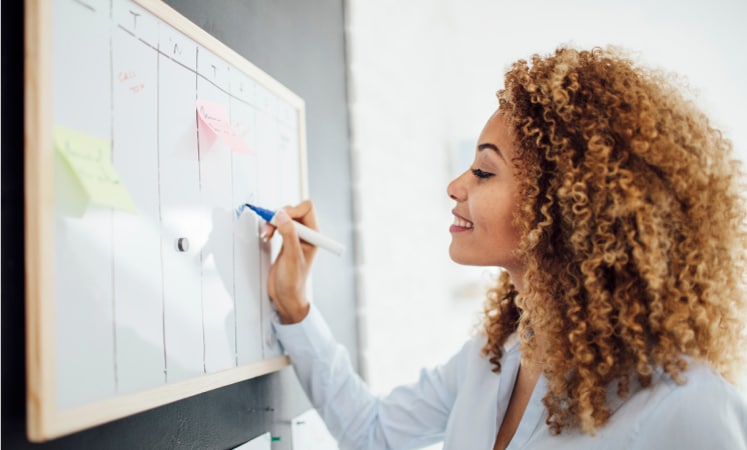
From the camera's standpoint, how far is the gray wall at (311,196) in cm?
51

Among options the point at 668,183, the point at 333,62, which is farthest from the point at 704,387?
the point at 333,62

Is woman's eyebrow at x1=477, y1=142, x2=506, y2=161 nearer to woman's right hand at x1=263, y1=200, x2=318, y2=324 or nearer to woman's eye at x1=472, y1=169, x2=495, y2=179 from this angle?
woman's eye at x1=472, y1=169, x2=495, y2=179

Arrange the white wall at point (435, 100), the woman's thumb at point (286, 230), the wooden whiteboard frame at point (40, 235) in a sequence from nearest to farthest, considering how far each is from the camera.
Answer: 1. the wooden whiteboard frame at point (40, 235)
2. the woman's thumb at point (286, 230)
3. the white wall at point (435, 100)

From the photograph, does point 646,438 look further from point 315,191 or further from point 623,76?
point 315,191

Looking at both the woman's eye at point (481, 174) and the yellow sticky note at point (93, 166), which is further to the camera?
the woman's eye at point (481, 174)

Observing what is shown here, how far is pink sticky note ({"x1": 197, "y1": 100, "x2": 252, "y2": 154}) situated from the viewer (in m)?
0.74

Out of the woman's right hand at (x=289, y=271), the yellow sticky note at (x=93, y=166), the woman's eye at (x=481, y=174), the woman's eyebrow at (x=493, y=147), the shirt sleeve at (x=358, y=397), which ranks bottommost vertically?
the shirt sleeve at (x=358, y=397)

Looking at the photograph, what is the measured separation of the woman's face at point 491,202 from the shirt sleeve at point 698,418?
293 millimetres

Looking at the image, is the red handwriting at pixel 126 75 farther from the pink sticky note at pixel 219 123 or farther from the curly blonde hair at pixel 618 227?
the curly blonde hair at pixel 618 227

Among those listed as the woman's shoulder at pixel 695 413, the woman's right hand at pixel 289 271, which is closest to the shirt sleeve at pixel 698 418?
the woman's shoulder at pixel 695 413

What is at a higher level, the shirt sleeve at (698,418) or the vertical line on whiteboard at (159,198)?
the vertical line on whiteboard at (159,198)

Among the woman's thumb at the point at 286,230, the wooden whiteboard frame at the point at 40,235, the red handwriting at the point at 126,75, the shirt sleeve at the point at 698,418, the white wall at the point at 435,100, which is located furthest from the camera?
the white wall at the point at 435,100

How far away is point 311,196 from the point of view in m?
1.16

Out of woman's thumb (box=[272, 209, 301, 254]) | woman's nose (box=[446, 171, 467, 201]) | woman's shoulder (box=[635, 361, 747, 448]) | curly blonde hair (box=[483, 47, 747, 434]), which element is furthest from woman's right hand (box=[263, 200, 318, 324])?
woman's shoulder (box=[635, 361, 747, 448])
